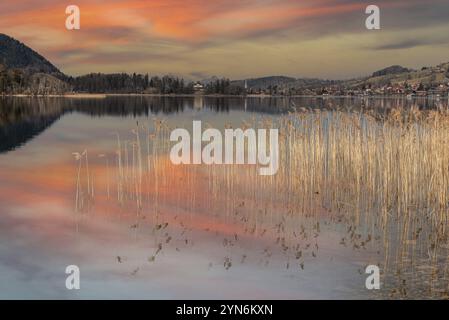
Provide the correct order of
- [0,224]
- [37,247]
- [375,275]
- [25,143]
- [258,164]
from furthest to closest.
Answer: [25,143] → [258,164] → [0,224] → [37,247] → [375,275]

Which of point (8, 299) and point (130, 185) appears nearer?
point (8, 299)

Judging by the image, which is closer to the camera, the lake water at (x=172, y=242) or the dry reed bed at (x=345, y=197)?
Result: the lake water at (x=172, y=242)

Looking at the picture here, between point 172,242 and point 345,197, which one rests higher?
point 345,197

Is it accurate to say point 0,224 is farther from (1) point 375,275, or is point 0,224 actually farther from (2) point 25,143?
(2) point 25,143

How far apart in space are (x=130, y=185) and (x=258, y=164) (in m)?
5.23

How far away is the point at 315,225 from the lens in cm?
1441

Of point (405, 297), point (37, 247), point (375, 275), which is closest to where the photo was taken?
point (405, 297)

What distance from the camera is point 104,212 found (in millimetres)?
15766

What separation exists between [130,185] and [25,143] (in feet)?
59.6

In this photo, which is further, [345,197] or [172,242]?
[345,197]

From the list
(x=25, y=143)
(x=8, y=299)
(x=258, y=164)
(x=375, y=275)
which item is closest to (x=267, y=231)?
(x=375, y=275)

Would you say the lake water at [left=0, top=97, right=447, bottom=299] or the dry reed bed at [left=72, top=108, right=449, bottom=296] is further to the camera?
the dry reed bed at [left=72, top=108, right=449, bottom=296]
